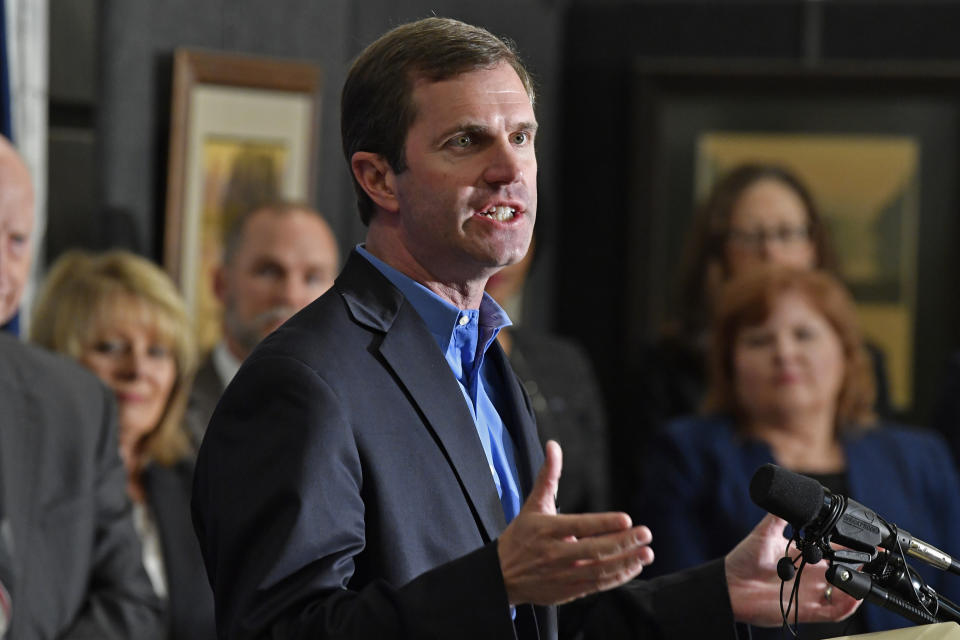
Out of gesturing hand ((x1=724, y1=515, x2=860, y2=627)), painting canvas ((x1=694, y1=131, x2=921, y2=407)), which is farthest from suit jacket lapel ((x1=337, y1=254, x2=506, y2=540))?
painting canvas ((x1=694, y1=131, x2=921, y2=407))

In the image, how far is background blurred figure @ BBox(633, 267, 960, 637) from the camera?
340cm

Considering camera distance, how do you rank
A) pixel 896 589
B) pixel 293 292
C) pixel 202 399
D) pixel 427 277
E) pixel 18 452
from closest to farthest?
pixel 896 589 < pixel 427 277 < pixel 18 452 < pixel 202 399 < pixel 293 292

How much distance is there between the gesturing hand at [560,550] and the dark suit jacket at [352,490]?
0.03m

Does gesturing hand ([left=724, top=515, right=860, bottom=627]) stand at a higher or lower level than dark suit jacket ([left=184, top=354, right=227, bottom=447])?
higher

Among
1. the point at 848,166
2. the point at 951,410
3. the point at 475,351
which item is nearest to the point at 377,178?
the point at 475,351

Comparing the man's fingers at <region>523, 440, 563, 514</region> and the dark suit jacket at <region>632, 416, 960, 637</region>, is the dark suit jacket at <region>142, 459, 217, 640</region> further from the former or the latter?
the man's fingers at <region>523, 440, 563, 514</region>

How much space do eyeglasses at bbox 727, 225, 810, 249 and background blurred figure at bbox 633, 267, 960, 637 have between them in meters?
0.52

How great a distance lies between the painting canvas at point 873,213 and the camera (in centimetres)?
539

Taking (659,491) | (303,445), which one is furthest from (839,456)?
(303,445)

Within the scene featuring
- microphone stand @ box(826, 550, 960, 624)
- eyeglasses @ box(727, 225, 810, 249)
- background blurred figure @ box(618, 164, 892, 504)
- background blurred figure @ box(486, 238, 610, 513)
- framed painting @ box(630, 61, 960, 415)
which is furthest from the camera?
framed painting @ box(630, 61, 960, 415)

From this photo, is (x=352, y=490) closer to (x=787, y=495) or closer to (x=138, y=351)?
(x=787, y=495)

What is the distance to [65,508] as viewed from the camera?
276cm

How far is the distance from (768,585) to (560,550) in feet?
1.98

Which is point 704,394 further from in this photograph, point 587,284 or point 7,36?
point 7,36
